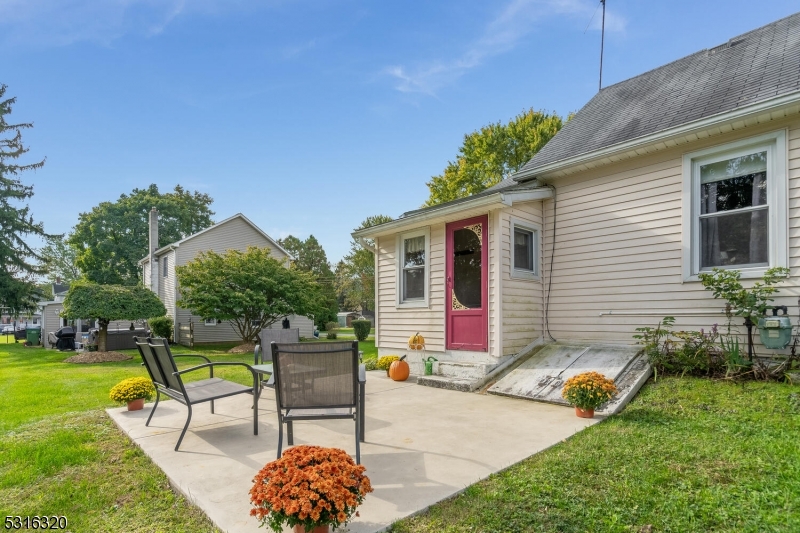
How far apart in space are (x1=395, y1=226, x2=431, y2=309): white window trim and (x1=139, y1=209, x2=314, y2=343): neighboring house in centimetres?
1251

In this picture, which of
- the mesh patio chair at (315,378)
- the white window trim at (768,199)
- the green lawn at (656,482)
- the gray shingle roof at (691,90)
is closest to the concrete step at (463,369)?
the green lawn at (656,482)

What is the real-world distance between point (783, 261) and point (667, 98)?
3391mm

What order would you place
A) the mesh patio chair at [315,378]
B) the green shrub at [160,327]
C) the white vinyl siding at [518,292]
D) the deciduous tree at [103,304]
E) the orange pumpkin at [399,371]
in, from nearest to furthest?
the mesh patio chair at [315,378] < the white vinyl siding at [518,292] < the orange pumpkin at [399,371] < the deciduous tree at [103,304] < the green shrub at [160,327]

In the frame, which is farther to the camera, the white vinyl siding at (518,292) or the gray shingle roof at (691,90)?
the white vinyl siding at (518,292)

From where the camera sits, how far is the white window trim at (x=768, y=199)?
4.87 m

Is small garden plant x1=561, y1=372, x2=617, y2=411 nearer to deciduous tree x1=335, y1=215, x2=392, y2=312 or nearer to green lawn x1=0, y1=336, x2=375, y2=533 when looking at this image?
green lawn x1=0, y1=336, x2=375, y2=533

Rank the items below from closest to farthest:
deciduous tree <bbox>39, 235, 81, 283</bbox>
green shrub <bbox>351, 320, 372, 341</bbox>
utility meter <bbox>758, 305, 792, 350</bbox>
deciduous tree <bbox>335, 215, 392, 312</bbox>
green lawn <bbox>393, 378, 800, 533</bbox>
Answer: green lawn <bbox>393, 378, 800, 533</bbox>, utility meter <bbox>758, 305, 792, 350</bbox>, green shrub <bbox>351, 320, 372, 341</bbox>, deciduous tree <bbox>335, 215, 392, 312</bbox>, deciduous tree <bbox>39, 235, 81, 283</bbox>

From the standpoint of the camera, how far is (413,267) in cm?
802

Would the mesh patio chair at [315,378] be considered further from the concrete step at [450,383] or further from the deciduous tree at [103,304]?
the deciduous tree at [103,304]

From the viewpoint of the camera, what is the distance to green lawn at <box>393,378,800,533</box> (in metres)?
2.17

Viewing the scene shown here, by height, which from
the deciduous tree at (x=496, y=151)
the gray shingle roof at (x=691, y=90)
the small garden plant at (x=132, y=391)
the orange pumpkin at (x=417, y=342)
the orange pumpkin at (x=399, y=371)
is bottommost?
the orange pumpkin at (x=399, y=371)

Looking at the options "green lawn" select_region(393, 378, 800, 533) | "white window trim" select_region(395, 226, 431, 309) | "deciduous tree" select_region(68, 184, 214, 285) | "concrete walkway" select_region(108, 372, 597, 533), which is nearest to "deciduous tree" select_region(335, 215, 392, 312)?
"deciduous tree" select_region(68, 184, 214, 285)

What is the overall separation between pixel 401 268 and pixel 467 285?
1.67 metres

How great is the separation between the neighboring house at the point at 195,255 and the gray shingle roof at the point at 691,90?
15.7 meters
